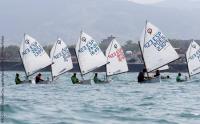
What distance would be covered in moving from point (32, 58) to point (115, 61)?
9.49 metres

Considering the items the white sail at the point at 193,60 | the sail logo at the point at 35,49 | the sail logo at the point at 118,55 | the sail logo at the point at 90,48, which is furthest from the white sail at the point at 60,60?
the white sail at the point at 193,60

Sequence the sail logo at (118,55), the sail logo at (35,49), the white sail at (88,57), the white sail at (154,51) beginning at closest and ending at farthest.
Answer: the white sail at (154,51), the white sail at (88,57), the sail logo at (35,49), the sail logo at (118,55)

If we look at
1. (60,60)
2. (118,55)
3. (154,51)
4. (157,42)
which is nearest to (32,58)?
(60,60)

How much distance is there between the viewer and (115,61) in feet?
240

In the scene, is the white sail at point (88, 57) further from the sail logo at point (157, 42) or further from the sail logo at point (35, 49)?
the sail logo at point (35, 49)

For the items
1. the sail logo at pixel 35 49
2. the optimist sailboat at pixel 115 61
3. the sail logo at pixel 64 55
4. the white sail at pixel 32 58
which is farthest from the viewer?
the sail logo at pixel 64 55

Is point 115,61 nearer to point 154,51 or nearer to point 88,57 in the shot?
point 88,57

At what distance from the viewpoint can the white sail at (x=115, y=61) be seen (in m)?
71.9

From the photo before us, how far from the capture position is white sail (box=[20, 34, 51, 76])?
7031cm

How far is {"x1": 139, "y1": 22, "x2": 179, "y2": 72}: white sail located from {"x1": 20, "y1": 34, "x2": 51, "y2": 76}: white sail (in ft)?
35.4

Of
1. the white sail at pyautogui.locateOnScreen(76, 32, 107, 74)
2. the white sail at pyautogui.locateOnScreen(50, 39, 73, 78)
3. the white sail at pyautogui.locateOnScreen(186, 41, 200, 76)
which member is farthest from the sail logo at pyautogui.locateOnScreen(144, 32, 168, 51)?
the white sail at pyautogui.locateOnScreen(50, 39, 73, 78)

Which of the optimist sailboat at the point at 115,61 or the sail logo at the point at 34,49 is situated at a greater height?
the sail logo at the point at 34,49

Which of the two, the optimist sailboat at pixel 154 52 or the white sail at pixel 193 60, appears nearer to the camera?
the optimist sailboat at pixel 154 52

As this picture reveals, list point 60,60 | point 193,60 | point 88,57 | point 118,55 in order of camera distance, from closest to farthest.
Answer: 1. point 88,57
2. point 60,60
3. point 118,55
4. point 193,60
